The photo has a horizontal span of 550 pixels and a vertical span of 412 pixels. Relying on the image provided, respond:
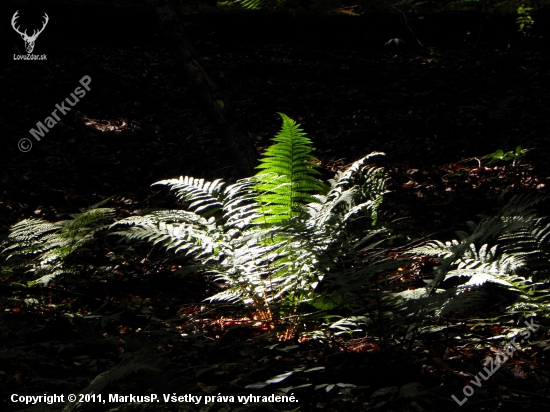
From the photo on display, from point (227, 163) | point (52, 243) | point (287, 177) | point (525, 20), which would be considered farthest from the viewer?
point (525, 20)

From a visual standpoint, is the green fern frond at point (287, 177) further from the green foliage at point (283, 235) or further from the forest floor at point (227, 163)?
the forest floor at point (227, 163)

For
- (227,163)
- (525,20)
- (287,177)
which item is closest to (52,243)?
(287,177)

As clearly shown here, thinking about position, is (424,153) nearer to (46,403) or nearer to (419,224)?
(419,224)

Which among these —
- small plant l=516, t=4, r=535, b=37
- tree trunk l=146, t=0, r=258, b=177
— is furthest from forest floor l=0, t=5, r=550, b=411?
small plant l=516, t=4, r=535, b=37

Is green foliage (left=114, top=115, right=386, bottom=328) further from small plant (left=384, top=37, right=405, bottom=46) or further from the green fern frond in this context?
small plant (left=384, top=37, right=405, bottom=46)

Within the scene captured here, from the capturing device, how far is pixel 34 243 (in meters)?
3.13

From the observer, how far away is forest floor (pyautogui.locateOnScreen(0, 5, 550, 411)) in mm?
1967

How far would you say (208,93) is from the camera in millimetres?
4441

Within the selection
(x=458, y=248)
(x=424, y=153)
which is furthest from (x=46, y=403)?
(x=424, y=153)

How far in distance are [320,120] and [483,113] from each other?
66.1 inches

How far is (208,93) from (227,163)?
0.72 meters

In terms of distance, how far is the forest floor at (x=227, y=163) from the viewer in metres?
1.97

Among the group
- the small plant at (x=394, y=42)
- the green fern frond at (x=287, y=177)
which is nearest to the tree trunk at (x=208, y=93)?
the green fern frond at (x=287, y=177)

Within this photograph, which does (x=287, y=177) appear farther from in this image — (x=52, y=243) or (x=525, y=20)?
(x=525, y=20)
